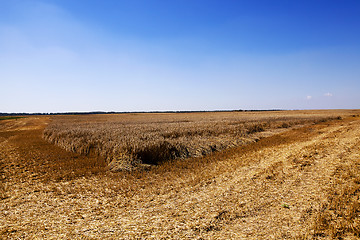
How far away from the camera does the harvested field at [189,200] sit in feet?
16.7

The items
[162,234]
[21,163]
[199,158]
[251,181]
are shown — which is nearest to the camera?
[162,234]

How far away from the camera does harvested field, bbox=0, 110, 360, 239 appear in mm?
5098

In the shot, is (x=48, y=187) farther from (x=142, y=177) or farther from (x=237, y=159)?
(x=237, y=159)

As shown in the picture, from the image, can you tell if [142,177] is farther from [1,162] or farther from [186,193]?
[1,162]

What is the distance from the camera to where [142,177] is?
9.57 meters

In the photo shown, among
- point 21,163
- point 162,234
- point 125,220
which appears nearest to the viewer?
point 162,234

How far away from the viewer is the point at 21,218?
238 inches

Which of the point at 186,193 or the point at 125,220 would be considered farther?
the point at 186,193

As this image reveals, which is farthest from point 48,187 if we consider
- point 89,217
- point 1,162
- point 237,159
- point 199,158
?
point 237,159

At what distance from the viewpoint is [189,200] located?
22.6 ft

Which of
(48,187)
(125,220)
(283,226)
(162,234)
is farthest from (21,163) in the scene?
(283,226)

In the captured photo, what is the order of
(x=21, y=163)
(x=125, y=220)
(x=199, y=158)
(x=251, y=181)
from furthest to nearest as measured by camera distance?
1. (x=199, y=158)
2. (x=21, y=163)
3. (x=251, y=181)
4. (x=125, y=220)

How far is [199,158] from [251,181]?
5.06m

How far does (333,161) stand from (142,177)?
9041mm
